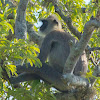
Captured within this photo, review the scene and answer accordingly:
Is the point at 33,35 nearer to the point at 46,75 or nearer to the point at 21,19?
the point at 21,19

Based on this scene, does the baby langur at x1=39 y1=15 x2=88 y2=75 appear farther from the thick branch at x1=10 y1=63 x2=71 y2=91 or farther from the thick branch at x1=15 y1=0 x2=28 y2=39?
the thick branch at x1=15 y1=0 x2=28 y2=39

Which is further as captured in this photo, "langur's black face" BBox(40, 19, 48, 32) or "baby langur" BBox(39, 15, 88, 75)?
"langur's black face" BBox(40, 19, 48, 32)

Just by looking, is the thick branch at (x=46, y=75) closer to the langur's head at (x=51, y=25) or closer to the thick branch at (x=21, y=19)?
the thick branch at (x=21, y=19)

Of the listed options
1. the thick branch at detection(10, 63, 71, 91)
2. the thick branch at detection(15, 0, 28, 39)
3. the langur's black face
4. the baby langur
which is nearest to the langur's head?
the langur's black face

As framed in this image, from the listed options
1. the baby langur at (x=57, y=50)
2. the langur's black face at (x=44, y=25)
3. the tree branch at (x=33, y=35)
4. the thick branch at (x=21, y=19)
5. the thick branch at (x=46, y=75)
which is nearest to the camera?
the thick branch at (x=46, y=75)

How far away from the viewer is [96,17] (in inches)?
109

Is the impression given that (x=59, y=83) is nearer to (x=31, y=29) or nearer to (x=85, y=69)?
(x=85, y=69)

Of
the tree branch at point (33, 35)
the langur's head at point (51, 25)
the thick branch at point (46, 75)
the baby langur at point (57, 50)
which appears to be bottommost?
the thick branch at point (46, 75)

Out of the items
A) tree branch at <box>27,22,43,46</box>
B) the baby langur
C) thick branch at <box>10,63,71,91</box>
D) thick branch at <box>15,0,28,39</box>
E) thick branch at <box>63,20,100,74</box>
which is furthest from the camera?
tree branch at <box>27,22,43,46</box>

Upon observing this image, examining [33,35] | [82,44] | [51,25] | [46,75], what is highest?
[51,25]

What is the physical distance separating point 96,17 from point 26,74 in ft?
6.17

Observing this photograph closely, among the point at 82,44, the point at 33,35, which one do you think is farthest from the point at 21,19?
the point at 82,44

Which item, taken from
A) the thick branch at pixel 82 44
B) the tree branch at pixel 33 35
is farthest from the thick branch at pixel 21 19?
the thick branch at pixel 82 44

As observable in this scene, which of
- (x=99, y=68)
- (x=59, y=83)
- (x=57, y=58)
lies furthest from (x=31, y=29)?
(x=99, y=68)
